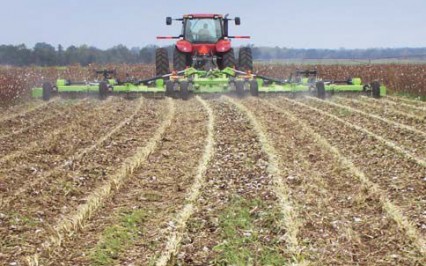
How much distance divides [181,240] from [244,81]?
13657mm

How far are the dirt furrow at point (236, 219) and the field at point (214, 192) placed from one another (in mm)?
14

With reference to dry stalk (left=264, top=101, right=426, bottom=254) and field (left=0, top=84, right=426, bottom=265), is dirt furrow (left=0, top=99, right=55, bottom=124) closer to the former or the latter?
field (left=0, top=84, right=426, bottom=265)

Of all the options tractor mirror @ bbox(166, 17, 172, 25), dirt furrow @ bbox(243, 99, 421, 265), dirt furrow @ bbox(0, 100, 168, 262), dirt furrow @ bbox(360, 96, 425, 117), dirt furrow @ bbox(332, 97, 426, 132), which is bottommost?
dirt furrow @ bbox(360, 96, 425, 117)

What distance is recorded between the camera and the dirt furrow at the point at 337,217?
5121 millimetres

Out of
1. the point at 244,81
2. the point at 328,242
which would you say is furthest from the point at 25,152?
the point at 244,81

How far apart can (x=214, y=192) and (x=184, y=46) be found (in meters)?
14.2

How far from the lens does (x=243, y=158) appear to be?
30.1 feet

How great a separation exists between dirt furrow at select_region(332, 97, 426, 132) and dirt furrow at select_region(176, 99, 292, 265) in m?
4.57

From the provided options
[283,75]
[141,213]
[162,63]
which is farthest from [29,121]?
[283,75]

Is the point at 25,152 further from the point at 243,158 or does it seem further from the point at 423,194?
the point at 423,194

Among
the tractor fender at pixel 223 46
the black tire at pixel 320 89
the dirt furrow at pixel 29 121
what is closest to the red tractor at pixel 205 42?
the tractor fender at pixel 223 46

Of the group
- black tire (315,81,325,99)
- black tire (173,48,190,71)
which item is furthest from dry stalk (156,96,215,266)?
black tire (173,48,190,71)

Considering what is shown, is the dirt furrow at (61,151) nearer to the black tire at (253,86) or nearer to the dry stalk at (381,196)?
the dry stalk at (381,196)

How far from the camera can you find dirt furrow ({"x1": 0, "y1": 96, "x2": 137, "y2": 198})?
7684 millimetres
